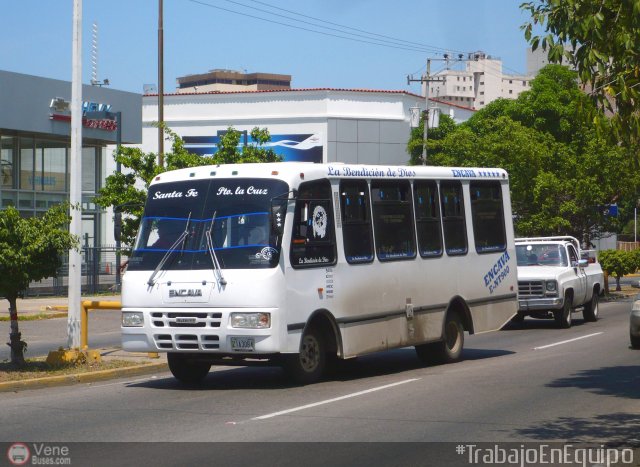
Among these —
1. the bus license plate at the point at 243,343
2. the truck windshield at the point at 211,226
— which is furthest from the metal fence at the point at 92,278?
the bus license plate at the point at 243,343

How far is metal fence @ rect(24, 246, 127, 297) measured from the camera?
3922 centimetres

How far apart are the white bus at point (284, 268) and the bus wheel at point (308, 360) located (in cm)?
2

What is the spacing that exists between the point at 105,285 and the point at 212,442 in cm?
3228

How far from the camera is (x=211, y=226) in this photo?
13633 millimetres

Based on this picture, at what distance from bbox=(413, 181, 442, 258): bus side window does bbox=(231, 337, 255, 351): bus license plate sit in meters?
4.25

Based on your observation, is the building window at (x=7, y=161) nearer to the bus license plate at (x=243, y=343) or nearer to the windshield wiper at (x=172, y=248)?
the windshield wiper at (x=172, y=248)

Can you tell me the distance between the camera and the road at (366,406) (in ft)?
33.5

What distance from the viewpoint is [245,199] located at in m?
13.6

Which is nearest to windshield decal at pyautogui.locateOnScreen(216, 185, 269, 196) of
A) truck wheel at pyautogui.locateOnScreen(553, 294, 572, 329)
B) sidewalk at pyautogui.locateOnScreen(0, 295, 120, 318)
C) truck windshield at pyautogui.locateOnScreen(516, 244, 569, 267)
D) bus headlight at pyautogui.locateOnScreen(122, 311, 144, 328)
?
bus headlight at pyautogui.locateOnScreen(122, 311, 144, 328)

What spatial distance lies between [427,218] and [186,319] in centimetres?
487

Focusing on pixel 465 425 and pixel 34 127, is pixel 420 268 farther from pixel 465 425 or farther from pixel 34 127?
pixel 34 127

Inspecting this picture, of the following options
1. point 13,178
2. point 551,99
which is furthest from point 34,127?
point 551,99

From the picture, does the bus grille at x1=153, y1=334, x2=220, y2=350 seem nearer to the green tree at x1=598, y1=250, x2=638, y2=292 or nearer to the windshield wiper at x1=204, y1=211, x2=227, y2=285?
the windshield wiper at x1=204, y1=211, x2=227, y2=285

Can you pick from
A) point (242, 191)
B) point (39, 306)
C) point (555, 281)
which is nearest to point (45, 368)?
point (242, 191)
